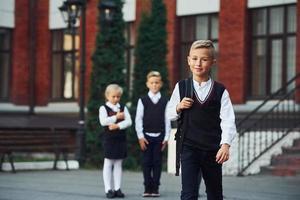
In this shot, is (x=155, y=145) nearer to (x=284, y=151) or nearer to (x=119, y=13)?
(x=284, y=151)

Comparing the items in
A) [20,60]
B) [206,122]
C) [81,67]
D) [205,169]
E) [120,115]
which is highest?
[20,60]

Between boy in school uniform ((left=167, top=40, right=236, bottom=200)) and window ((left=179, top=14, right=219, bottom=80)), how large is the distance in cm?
1505

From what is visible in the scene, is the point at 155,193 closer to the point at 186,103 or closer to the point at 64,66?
the point at 186,103

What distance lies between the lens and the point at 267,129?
17.6 m

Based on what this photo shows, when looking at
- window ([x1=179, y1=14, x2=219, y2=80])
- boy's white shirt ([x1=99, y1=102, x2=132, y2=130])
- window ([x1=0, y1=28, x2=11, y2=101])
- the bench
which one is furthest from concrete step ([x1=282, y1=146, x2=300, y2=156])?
window ([x1=0, y1=28, x2=11, y2=101])

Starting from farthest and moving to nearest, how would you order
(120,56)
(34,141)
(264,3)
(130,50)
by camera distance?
1. (130,50)
2. (264,3)
3. (120,56)
4. (34,141)

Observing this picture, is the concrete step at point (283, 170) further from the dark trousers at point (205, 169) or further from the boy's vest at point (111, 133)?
the dark trousers at point (205, 169)

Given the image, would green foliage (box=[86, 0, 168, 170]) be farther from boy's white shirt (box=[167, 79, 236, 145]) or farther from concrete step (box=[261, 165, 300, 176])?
boy's white shirt (box=[167, 79, 236, 145])

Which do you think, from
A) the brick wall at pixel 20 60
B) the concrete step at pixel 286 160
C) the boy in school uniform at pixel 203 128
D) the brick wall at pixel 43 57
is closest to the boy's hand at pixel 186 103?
the boy in school uniform at pixel 203 128

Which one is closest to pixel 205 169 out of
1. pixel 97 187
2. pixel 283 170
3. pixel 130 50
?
pixel 97 187

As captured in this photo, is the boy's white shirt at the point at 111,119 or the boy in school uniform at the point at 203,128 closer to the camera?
the boy in school uniform at the point at 203,128

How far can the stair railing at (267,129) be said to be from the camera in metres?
16.2

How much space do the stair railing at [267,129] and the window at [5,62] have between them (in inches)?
474

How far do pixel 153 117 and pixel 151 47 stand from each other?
8821 millimetres
